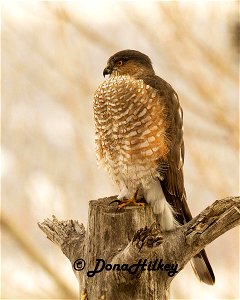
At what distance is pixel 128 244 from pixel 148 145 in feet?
2.24

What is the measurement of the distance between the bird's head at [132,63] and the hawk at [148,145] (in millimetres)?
94

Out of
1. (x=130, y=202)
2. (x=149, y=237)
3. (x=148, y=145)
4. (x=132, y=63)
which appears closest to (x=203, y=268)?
(x=130, y=202)

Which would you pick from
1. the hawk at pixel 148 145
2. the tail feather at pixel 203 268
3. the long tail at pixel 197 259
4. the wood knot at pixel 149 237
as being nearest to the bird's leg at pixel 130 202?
the hawk at pixel 148 145

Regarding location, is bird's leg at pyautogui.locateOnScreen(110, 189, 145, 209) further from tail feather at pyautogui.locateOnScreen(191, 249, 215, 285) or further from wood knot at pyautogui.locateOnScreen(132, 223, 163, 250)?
wood knot at pyautogui.locateOnScreen(132, 223, 163, 250)

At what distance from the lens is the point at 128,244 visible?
8.11ft

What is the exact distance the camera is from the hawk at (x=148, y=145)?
302cm

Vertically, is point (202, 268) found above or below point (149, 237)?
above

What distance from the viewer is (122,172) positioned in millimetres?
3119

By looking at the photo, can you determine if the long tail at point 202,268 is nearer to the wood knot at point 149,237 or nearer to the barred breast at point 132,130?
the barred breast at point 132,130

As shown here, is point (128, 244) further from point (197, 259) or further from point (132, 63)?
point (132, 63)

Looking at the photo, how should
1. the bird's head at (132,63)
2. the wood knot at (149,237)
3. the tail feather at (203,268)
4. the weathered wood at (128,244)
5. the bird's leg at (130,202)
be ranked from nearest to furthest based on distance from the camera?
the wood knot at (149,237) → the weathered wood at (128,244) → the bird's leg at (130,202) → the tail feather at (203,268) → the bird's head at (132,63)

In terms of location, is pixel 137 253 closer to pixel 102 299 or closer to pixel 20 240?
pixel 102 299

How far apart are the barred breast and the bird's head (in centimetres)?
10

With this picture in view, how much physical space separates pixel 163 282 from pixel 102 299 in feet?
1.00
